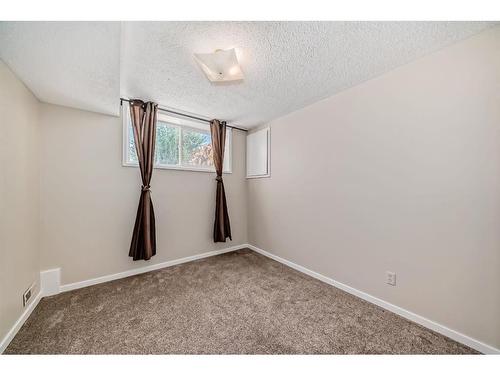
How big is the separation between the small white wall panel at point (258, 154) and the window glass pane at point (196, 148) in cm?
71

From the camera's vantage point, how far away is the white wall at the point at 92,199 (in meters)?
1.98

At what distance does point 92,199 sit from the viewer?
2.16 meters

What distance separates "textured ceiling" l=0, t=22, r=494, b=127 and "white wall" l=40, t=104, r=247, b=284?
30 centimetres

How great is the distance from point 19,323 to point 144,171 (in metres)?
1.61

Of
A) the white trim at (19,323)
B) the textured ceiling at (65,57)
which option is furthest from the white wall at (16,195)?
the textured ceiling at (65,57)

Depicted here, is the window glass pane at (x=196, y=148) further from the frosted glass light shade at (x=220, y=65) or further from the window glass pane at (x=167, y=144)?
the frosted glass light shade at (x=220, y=65)

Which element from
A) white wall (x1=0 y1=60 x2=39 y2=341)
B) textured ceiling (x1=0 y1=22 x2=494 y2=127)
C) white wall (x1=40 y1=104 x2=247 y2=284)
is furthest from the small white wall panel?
white wall (x1=0 y1=60 x2=39 y2=341)

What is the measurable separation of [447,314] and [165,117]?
356 centimetres

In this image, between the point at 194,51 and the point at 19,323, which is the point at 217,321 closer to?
the point at 19,323

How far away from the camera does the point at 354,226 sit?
1.97m

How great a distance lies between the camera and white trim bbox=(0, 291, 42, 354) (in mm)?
1262
